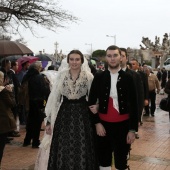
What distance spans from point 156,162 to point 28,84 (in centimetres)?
302

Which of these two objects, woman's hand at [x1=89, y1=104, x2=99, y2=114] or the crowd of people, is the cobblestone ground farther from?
woman's hand at [x1=89, y1=104, x2=99, y2=114]

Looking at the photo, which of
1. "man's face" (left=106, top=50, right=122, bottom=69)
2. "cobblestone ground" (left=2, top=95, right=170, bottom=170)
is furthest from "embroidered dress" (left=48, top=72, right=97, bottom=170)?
"cobblestone ground" (left=2, top=95, right=170, bottom=170)

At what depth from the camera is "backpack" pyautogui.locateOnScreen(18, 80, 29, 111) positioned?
6.97m

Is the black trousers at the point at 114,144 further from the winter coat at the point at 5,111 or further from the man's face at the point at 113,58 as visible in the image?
the winter coat at the point at 5,111

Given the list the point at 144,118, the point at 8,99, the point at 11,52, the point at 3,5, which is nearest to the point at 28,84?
the point at 11,52

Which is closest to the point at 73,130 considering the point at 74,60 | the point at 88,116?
the point at 88,116

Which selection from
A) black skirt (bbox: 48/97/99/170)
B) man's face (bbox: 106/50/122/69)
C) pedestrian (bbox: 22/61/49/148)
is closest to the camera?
man's face (bbox: 106/50/122/69)

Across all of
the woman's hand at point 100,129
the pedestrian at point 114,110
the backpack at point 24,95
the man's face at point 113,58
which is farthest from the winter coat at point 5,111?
the backpack at point 24,95

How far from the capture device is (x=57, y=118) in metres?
4.11

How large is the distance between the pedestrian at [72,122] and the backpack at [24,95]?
2797 millimetres

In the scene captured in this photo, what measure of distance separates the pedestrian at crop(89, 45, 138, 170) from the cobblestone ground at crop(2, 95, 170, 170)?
5.39 feet

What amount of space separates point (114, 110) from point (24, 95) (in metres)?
3.74

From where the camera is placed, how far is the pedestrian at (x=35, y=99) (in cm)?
660

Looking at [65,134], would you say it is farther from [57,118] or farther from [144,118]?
[144,118]
